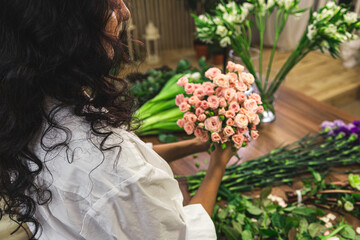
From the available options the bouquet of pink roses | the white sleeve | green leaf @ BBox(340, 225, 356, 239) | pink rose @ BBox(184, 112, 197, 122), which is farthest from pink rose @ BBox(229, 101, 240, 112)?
green leaf @ BBox(340, 225, 356, 239)

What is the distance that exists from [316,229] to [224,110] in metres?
0.45

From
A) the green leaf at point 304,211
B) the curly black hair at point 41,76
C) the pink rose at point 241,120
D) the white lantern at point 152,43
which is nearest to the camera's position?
the curly black hair at point 41,76

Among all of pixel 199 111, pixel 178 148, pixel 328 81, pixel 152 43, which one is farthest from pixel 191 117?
pixel 152 43

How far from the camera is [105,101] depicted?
645 millimetres

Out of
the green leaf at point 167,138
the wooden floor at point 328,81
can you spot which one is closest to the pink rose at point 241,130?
the green leaf at point 167,138

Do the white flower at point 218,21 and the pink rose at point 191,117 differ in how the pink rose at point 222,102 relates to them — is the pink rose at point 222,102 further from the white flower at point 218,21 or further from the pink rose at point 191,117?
the white flower at point 218,21

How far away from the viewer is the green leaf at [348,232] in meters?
0.89

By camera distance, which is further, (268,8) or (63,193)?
(268,8)

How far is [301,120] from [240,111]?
74cm

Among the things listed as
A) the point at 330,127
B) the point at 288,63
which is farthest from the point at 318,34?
the point at 330,127

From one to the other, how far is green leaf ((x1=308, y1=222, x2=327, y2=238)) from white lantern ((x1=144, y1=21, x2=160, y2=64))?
10.7ft

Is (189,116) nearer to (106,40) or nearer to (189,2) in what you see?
(106,40)

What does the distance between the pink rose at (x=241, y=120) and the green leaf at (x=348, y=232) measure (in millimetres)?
457

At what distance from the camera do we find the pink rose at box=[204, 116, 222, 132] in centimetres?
84
